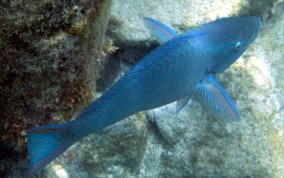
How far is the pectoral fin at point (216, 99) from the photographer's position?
6.44 ft

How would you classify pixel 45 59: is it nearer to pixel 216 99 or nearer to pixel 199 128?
pixel 216 99

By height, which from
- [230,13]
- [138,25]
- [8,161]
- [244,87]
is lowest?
[8,161]

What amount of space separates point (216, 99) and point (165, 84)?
1.34 feet

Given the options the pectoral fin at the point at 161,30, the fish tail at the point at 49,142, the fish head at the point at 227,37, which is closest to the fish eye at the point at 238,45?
the fish head at the point at 227,37

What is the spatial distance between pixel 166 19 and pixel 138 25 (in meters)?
0.45

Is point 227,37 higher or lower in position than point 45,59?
higher

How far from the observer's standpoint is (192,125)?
4.37m

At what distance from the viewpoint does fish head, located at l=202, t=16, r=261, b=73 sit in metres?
2.06

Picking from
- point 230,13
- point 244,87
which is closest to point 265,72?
point 244,87

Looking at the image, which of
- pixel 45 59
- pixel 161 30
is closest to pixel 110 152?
pixel 45 59

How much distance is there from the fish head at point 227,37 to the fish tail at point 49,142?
1.07 meters

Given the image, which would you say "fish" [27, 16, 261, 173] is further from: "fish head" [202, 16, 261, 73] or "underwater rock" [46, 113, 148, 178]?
"underwater rock" [46, 113, 148, 178]

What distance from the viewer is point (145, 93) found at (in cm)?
177

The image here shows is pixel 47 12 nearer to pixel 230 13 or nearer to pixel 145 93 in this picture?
pixel 145 93
